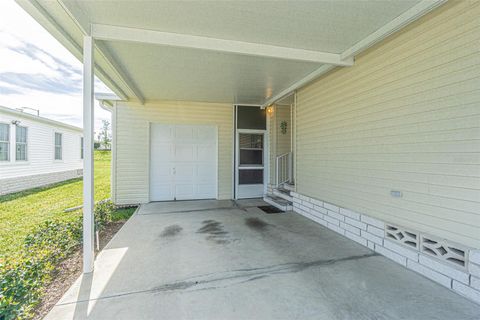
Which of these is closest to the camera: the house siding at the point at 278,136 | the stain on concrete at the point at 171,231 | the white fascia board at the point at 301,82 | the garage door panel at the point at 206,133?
the stain on concrete at the point at 171,231

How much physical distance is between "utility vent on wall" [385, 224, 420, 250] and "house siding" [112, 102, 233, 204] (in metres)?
5.62

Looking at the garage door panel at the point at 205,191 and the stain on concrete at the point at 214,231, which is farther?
the garage door panel at the point at 205,191

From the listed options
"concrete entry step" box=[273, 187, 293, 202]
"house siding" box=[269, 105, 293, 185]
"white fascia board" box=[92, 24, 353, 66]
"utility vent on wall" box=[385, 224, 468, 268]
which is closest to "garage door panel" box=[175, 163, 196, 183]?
"house siding" box=[269, 105, 293, 185]

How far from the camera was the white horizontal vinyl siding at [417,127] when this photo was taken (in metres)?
2.31

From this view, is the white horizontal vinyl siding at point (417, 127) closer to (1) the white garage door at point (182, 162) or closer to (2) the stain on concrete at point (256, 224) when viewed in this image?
(2) the stain on concrete at point (256, 224)

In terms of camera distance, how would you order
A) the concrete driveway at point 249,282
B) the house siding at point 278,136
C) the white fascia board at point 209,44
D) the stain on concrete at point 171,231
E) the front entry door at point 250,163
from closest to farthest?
the concrete driveway at point 249,282
the white fascia board at point 209,44
the stain on concrete at point 171,231
the house siding at point 278,136
the front entry door at point 250,163

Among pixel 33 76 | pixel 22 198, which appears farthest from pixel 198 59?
pixel 33 76

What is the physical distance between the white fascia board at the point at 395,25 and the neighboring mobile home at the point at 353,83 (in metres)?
0.01

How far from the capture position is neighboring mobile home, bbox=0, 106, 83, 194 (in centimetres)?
758

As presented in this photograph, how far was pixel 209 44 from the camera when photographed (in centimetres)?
323

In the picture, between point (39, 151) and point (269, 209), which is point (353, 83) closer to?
point (269, 209)

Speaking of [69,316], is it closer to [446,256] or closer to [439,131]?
[446,256]

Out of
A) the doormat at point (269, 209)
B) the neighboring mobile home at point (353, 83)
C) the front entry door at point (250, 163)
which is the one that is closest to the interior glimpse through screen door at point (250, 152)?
the front entry door at point (250, 163)

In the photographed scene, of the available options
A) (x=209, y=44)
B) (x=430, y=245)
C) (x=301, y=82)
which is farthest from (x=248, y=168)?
(x=430, y=245)
